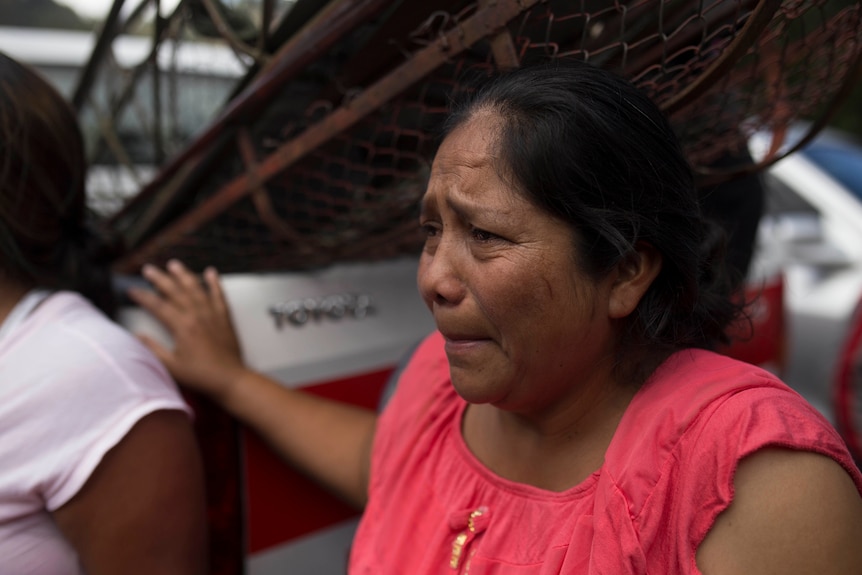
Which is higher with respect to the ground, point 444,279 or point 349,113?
point 349,113

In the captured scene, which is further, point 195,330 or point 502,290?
point 195,330

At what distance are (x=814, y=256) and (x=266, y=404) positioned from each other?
113 inches

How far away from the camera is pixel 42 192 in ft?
4.90

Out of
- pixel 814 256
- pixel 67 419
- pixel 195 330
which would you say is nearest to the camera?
pixel 67 419

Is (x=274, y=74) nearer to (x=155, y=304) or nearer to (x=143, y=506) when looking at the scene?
(x=155, y=304)

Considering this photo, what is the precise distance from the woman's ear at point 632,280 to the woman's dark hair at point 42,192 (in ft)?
3.68

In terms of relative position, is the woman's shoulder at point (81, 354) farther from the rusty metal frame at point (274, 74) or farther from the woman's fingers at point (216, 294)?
the rusty metal frame at point (274, 74)

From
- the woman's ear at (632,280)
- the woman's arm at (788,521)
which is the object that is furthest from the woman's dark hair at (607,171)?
the woman's arm at (788,521)

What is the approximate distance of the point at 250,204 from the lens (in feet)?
5.82

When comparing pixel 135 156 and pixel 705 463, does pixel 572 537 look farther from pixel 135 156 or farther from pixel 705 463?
pixel 135 156

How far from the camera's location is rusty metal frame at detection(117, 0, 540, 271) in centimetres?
114

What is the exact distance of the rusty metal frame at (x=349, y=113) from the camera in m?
1.14

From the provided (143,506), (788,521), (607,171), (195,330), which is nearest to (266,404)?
(195,330)

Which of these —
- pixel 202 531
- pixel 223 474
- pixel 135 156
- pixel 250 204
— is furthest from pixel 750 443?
pixel 135 156
